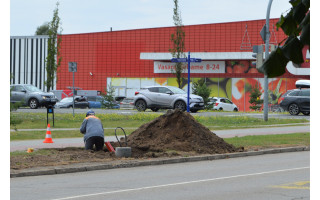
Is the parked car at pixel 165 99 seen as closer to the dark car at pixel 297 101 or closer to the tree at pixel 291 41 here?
the dark car at pixel 297 101

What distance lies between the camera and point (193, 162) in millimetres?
15664

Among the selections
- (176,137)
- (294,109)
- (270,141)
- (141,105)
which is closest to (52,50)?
(141,105)

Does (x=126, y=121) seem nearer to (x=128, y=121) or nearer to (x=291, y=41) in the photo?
(x=128, y=121)

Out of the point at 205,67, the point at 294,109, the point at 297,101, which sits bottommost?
the point at 294,109

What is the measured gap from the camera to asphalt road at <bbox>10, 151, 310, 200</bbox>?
966 centimetres

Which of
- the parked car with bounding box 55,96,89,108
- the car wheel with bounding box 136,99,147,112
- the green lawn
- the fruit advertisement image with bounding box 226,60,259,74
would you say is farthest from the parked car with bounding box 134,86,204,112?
the fruit advertisement image with bounding box 226,60,259,74

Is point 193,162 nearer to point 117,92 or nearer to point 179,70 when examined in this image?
point 179,70

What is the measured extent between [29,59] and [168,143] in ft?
213

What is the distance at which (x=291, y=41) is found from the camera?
11.8 ft

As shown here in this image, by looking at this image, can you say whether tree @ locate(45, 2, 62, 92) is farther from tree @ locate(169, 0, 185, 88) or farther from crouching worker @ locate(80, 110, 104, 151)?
crouching worker @ locate(80, 110, 104, 151)

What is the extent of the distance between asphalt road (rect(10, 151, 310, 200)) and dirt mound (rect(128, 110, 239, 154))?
70.1 inches

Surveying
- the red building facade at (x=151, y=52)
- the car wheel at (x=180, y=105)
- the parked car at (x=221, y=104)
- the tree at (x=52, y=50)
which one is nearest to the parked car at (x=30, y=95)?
the car wheel at (x=180, y=105)
